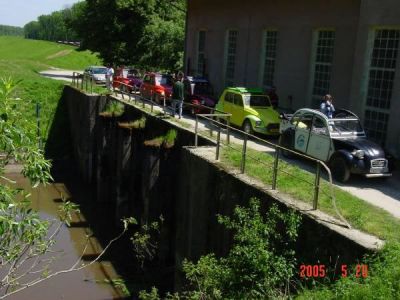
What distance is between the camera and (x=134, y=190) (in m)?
20.1

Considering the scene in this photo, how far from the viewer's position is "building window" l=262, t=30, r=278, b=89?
22500 millimetres

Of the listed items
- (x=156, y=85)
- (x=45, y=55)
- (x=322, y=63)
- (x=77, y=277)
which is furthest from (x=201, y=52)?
(x=45, y=55)

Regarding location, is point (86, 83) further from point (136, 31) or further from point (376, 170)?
point (376, 170)

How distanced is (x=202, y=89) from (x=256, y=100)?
5315mm

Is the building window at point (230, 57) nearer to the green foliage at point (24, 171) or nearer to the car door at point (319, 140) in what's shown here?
the car door at point (319, 140)

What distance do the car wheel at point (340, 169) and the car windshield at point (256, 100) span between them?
20.7ft

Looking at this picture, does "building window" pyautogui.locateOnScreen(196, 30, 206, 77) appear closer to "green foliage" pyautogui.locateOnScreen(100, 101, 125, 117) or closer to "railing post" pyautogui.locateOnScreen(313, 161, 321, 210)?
"green foliage" pyautogui.locateOnScreen(100, 101, 125, 117)

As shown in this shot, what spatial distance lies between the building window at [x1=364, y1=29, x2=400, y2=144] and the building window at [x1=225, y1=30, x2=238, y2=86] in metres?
9.78

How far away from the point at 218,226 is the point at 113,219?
11146 millimetres

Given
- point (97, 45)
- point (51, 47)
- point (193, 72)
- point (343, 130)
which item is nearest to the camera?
point (343, 130)

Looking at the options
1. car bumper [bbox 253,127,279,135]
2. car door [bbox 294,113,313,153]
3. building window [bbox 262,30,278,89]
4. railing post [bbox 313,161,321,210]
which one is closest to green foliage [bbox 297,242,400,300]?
railing post [bbox 313,161,321,210]

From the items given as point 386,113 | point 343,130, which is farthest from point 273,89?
point 343,130

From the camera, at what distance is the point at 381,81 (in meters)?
16.3

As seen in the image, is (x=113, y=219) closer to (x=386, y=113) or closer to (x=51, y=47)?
(x=386, y=113)
